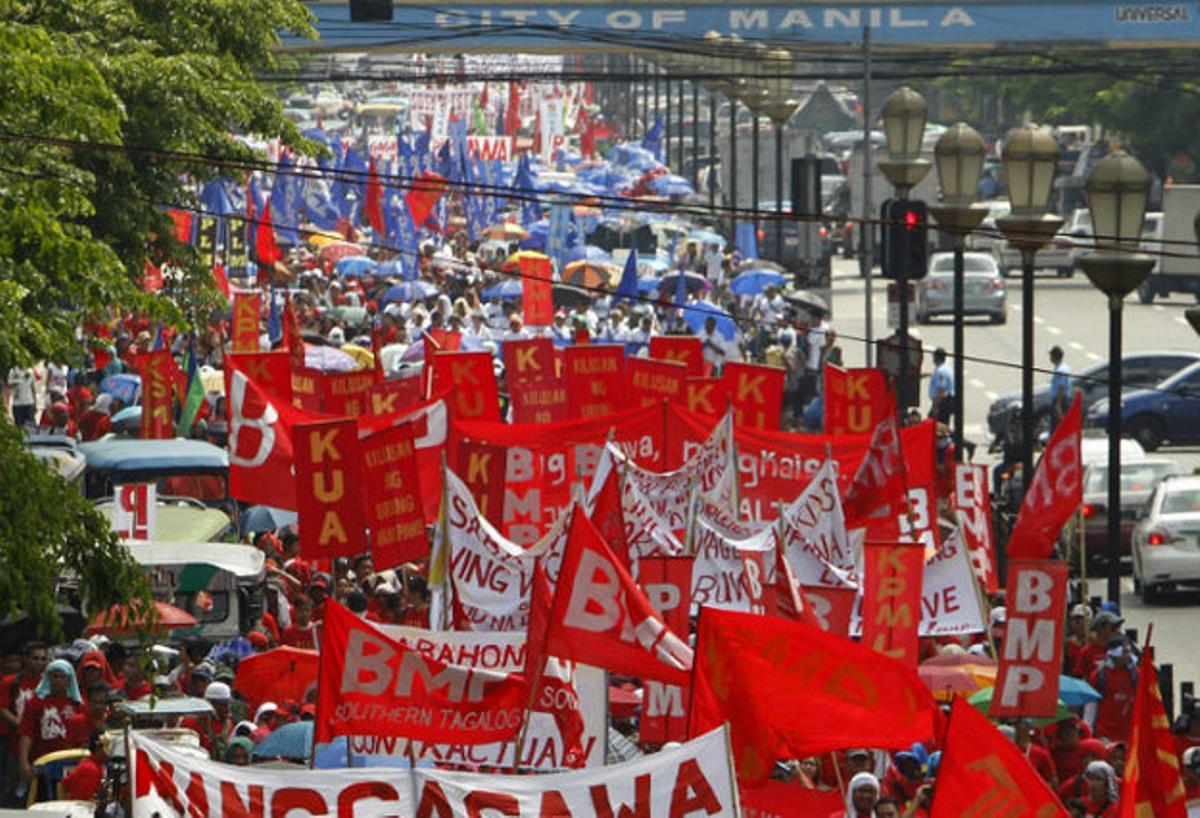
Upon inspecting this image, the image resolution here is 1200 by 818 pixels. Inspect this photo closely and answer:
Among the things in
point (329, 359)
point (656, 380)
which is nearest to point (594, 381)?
point (656, 380)

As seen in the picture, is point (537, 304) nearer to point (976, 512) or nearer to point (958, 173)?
point (958, 173)

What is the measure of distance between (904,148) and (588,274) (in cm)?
2202

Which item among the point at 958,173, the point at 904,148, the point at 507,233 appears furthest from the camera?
the point at 507,233

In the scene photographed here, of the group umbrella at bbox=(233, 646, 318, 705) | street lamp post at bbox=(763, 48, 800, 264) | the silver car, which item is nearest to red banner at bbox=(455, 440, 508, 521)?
umbrella at bbox=(233, 646, 318, 705)

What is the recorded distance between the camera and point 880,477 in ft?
69.2

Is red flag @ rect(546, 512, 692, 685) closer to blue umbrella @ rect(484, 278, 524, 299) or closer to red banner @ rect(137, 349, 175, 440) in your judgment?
red banner @ rect(137, 349, 175, 440)

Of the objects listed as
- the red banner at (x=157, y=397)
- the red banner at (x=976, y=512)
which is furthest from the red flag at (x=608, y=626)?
the red banner at (x=157, y=397)

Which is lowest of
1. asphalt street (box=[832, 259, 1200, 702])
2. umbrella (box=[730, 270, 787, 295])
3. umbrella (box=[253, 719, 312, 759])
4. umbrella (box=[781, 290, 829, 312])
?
asphalt street (box=[832, 259, 1200, 702])

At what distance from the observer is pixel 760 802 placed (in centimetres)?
1405

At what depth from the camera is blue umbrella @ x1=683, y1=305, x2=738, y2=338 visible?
130 ft

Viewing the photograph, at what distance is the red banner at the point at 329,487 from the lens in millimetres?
20406

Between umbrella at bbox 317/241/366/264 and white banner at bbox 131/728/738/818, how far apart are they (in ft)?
146

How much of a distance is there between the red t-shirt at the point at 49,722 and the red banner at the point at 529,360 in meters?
8.80

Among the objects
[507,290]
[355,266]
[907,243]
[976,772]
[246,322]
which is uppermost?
[976,772]
